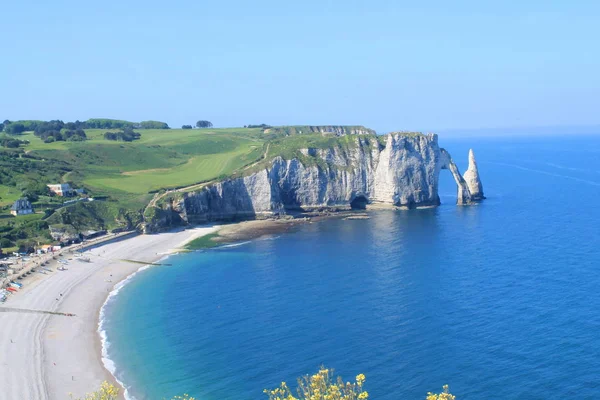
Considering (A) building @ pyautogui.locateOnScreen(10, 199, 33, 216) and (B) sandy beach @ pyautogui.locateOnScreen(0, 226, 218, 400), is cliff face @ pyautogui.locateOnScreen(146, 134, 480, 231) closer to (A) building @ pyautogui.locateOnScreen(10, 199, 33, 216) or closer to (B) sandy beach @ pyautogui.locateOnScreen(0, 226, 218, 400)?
(B) sandy beach @ pyautogui.locateOnScreen(0, 226, 218, 400)

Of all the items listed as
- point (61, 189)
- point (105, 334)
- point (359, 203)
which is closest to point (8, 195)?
point (61, 189)

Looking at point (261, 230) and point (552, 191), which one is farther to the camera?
point (552, 191)

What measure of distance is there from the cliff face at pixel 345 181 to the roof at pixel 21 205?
32.8 metres

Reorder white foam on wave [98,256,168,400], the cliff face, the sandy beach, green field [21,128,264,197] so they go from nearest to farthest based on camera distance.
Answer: the sandy beach, white foam on wave [98,256,168,400], the cliff face, green field [21,128,264,197]

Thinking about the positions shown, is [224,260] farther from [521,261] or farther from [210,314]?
[521,261]

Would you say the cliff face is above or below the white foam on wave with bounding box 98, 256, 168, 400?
above

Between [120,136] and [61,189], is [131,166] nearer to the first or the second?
[61,189]

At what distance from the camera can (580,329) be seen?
54344 millimetres

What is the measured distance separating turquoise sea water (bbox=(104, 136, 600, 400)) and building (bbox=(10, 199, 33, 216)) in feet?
105

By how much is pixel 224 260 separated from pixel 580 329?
50.4 m

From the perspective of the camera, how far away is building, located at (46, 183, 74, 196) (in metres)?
115

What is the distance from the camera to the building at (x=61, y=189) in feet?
378

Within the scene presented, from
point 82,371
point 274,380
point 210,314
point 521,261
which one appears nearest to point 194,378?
point 274,380

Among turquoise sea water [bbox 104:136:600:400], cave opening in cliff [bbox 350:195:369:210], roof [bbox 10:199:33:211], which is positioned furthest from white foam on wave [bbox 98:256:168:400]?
cave opening in cliff [bbox 350:195:369:210]
